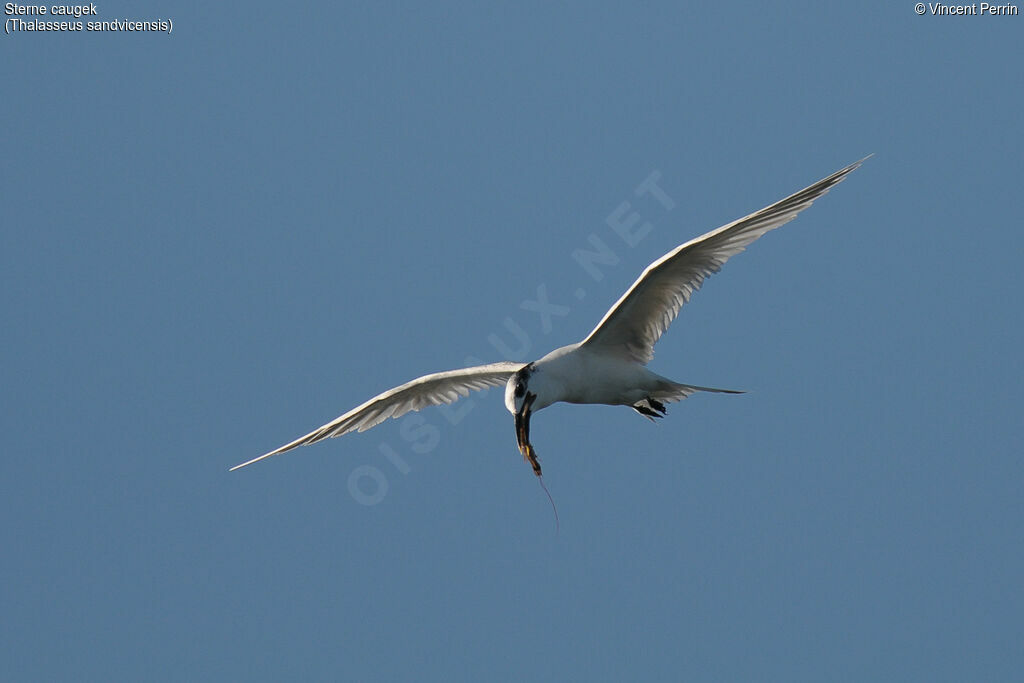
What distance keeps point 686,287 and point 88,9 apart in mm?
10542

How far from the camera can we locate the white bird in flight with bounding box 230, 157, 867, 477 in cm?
1238

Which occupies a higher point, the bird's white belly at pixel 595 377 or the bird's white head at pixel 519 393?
the bird's white head at pixel 519 393

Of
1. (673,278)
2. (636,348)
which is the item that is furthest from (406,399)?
(673,278)

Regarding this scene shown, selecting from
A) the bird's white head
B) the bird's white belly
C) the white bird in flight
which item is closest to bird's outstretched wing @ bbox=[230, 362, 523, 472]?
the white bird in flight

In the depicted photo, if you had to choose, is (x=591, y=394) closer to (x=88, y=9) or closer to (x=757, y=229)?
(x=757, y=229)

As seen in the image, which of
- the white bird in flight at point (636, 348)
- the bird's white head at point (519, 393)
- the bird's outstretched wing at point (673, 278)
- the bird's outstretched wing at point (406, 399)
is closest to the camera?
the bird's outstretched wing at point (673, 278)

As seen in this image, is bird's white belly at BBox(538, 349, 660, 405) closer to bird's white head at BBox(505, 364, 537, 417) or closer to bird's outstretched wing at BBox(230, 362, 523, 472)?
bird's white head at BBox(505, 364, 537, 417)

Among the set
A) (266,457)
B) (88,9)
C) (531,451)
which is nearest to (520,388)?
(531,451)

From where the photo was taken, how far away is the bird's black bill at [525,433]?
490 inches

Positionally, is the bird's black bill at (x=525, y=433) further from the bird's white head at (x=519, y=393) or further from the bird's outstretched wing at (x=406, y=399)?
the bird's outstretched wing at (x=406, y=399)

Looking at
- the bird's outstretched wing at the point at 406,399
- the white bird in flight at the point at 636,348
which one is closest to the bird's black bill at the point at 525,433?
the white bird in flight at the point at 636,348

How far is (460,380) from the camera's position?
14.4 meters

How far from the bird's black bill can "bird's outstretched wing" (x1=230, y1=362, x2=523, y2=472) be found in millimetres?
1509

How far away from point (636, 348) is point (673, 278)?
3.00ft
